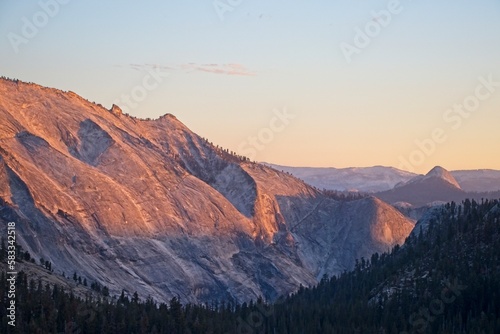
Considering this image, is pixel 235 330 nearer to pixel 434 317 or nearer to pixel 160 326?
pixel 160 326

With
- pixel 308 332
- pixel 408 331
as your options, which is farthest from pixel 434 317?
pixel 308 332

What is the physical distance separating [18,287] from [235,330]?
39.0 metres

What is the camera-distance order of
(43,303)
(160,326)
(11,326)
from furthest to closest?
(160,326), (43,303), (11,326)

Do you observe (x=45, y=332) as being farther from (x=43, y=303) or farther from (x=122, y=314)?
(x=122, y=314)

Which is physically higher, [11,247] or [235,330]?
[11,247]

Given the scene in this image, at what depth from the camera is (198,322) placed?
194 meters

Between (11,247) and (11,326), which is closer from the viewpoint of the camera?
(11,326)

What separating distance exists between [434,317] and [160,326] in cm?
4948

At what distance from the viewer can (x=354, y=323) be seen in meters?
198

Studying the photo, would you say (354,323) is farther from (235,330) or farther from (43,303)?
(43,303)

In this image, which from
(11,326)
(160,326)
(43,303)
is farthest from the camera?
(160,326)

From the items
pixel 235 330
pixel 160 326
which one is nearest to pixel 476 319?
pixel 235 330

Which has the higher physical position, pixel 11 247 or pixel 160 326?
pixel 11 247

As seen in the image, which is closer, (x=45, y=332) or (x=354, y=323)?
(x=45, y=332)
